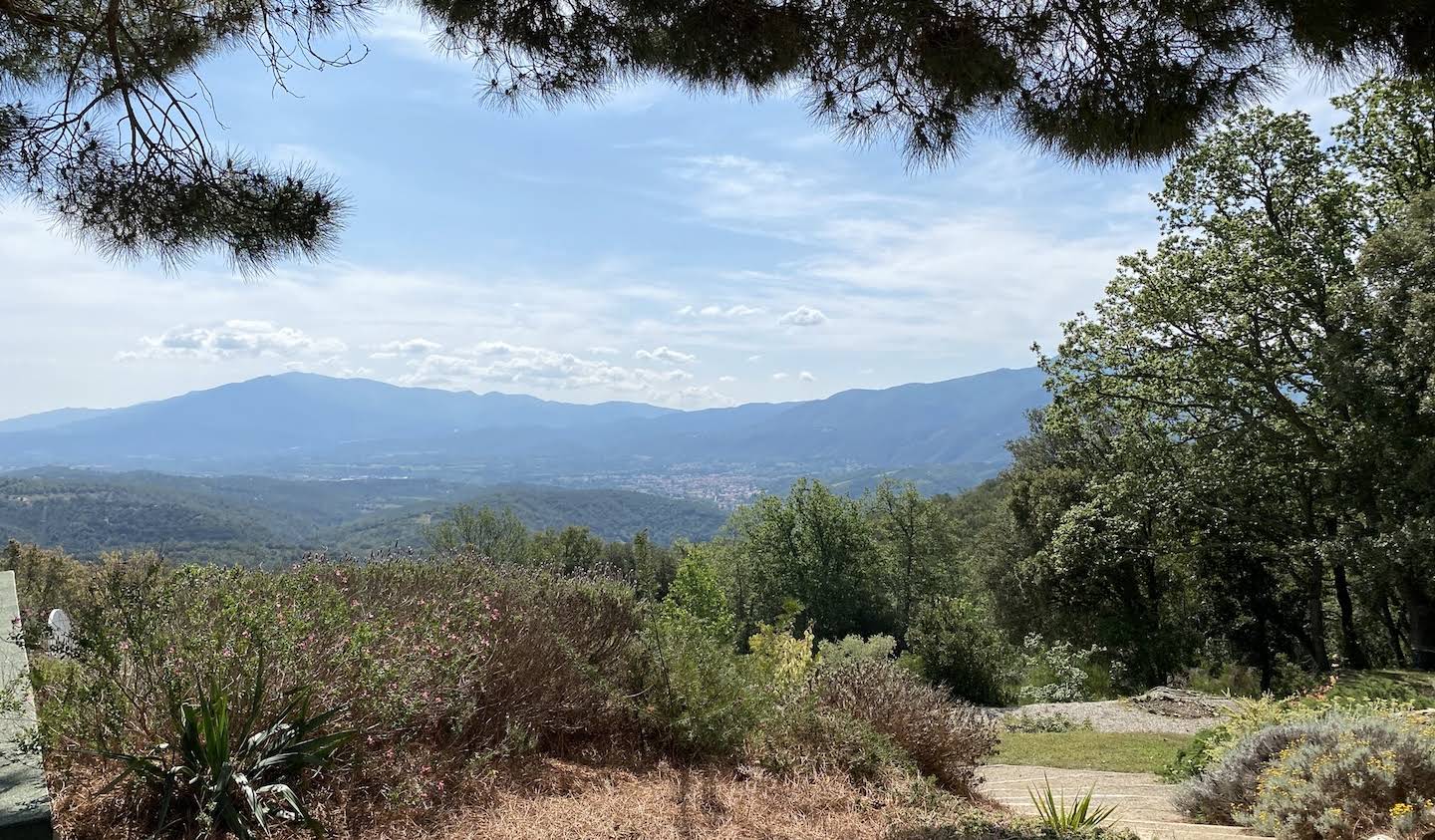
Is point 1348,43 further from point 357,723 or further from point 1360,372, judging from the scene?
point 1360,372

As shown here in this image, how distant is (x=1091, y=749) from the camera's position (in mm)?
8266

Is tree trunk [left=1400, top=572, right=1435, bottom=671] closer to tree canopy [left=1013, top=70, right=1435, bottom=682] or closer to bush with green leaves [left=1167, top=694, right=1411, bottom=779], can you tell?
tree canopy [left=1013, top=70, right=1435, bottom=682]

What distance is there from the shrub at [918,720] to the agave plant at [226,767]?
261 centimetres

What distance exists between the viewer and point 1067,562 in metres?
18.2

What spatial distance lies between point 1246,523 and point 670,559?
4378cm

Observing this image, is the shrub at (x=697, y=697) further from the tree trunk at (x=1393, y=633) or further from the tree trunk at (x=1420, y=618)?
the tree trunk at (x=1393, y=633)

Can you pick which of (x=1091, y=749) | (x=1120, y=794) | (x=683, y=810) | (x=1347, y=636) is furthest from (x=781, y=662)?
(x=1347, y=636)

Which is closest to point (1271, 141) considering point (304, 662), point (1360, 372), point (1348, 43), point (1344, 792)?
point (1360, 372)

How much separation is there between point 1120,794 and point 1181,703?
827 centimetres

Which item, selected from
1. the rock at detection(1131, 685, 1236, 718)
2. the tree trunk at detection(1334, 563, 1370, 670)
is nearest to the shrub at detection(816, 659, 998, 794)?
the rock at detection(1131, 685, 1236, 718)

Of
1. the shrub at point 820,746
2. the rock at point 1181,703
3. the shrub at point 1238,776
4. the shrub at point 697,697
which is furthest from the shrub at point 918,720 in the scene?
the rock at point 1181,703

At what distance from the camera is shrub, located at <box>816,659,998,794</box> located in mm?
4137

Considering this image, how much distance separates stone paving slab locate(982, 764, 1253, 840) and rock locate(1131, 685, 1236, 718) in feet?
18.5

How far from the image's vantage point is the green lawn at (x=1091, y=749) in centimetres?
740
